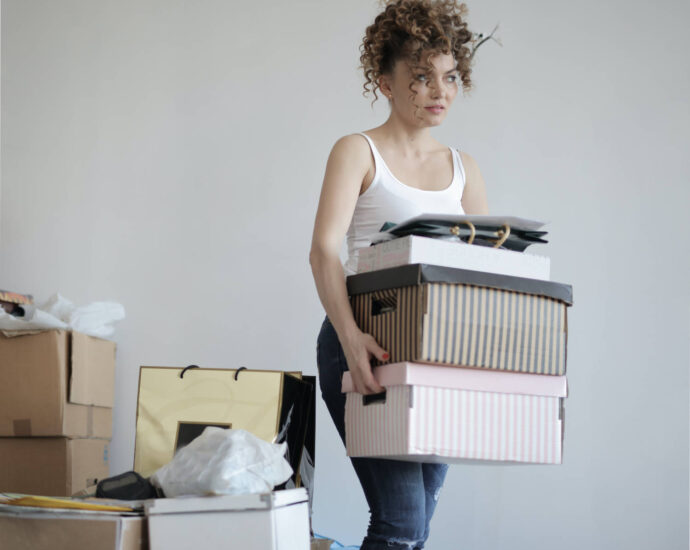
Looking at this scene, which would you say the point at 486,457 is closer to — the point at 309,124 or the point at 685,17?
the point at 309,124

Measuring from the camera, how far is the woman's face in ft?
4.36

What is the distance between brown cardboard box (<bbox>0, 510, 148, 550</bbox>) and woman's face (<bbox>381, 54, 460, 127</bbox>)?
768 millimetres

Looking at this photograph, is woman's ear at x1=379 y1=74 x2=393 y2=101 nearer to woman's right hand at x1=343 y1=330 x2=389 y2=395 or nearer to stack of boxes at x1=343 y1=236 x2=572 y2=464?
stack of boxes at x1=343 y1=236 x2=572 y2=464

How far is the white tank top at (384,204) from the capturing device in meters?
1.32

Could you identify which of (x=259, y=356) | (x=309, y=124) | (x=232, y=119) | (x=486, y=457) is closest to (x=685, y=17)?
(x=309, y=124)

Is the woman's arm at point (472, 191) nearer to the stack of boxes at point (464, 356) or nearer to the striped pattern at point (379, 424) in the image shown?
the stack of boxes at point (464, 356)

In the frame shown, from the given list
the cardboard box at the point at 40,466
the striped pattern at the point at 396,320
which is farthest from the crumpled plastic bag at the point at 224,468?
the cardboard box at the point at 40,466

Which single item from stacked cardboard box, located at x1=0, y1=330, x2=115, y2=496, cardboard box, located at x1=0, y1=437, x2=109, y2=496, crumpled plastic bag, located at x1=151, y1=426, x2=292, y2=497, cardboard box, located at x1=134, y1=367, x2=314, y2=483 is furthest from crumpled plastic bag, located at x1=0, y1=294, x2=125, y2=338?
crumpled plastic bag, located at x1=151, y1=426, x2=292, y2=497

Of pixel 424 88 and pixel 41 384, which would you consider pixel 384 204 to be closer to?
pixel 424 88

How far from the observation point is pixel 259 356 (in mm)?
2359

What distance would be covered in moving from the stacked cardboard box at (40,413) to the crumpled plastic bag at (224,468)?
93 centimetres

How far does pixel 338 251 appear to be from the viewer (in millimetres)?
1239

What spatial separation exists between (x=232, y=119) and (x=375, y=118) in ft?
1.43

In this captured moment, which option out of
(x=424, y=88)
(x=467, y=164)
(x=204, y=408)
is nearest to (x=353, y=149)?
(x=424, y=88)
